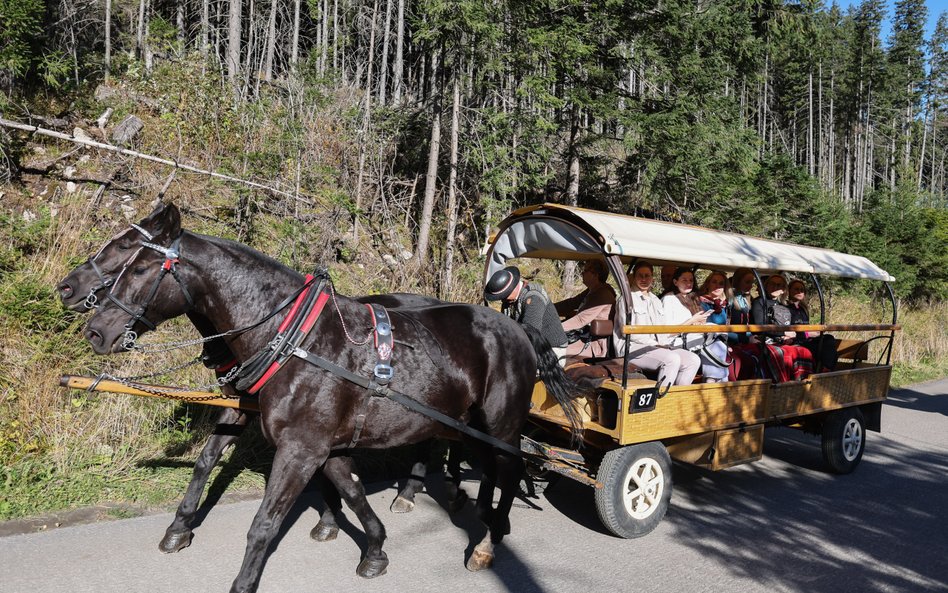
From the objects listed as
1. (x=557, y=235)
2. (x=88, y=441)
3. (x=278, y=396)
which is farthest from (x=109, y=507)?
(x=557, y=235)

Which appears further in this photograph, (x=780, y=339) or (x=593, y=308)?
(x=780, y=339)

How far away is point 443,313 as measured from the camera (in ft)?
14.6

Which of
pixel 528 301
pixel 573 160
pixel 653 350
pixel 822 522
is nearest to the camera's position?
pixel 528 301

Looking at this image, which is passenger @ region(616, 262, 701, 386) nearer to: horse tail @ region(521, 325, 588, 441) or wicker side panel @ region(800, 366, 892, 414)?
horse tail @ region(521, 325, 588, 441)

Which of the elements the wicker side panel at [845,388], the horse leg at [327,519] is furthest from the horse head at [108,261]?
the wicker side panel at [845,388]

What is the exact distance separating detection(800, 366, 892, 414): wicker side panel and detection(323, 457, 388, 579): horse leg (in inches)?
174

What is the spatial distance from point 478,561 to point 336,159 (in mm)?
8887

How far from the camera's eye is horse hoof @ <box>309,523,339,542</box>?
4.50 m

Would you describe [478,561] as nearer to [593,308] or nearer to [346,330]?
[346,330]

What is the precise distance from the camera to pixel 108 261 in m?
3.38

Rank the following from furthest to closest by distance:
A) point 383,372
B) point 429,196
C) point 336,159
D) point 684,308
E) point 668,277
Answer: point 336,159, point 429,196, point 668,277, point 684,308, point 383,372

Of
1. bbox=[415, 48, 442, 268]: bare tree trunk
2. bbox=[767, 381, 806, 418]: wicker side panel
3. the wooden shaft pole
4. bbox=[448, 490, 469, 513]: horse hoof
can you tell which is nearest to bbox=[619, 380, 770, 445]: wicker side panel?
bbox=[767, 381, 806, 418]: wicker side panel

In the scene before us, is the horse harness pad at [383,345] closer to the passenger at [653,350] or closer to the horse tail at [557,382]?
the horse tail at [557,382]

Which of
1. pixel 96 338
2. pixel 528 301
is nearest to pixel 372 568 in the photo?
pixel 96 338
